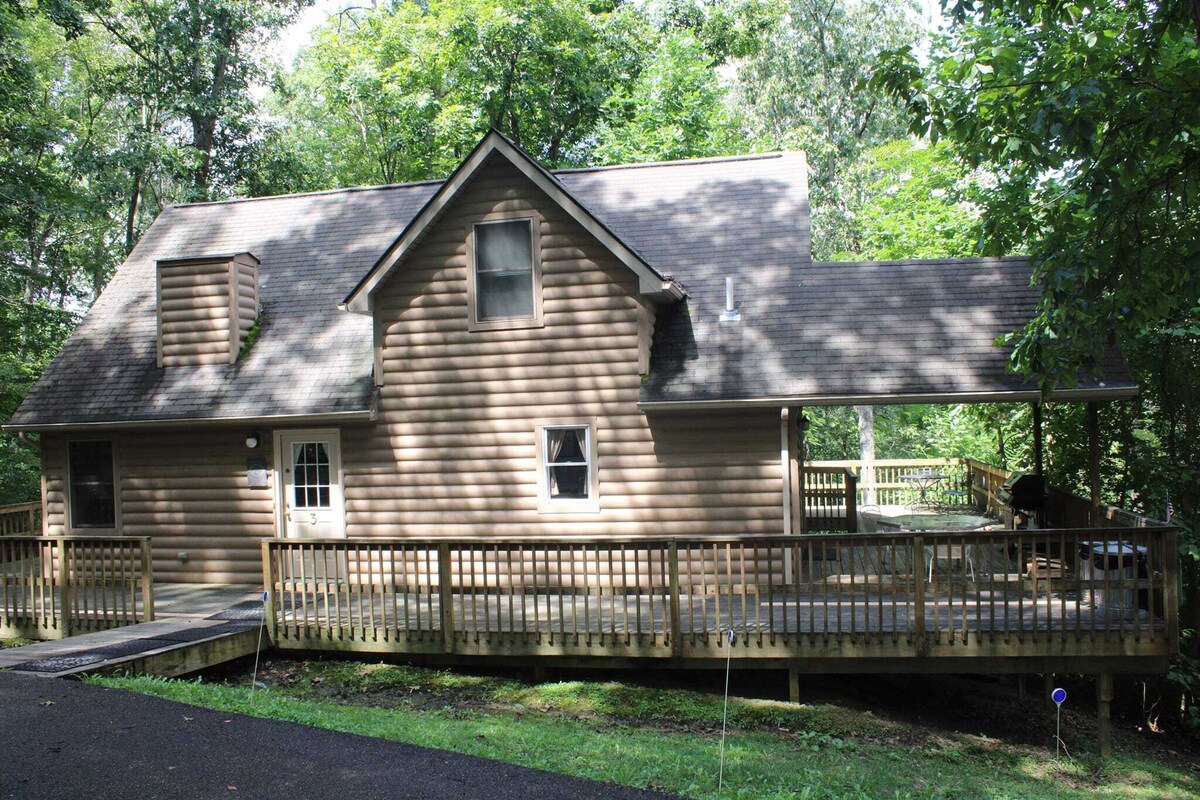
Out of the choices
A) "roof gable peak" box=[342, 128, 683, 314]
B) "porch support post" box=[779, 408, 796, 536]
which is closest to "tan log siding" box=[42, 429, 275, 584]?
"roof gable peak" box=[342, 128, 683, 314]

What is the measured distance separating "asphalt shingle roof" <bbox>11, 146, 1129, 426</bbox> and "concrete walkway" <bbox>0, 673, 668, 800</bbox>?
245 inches

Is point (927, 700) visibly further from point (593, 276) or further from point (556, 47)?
point (556, 47)

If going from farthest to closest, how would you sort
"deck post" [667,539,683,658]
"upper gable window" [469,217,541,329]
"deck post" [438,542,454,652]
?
"upper gable window" [469,217,541,329] < "deck post" [438,542,454,652] < "deck post" [667,539,683,658]

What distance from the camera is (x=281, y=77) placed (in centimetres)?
2577

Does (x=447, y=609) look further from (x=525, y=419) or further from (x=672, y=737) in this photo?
(x=525, y=419)

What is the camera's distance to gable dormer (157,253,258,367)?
14.1 metres

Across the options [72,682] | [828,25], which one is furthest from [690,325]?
[828,25]

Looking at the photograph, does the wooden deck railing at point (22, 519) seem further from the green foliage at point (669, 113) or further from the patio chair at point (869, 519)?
the green foliage at point (669, 113)

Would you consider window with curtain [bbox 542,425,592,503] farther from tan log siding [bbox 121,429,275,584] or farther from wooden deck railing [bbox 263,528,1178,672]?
tan log siding [bbox 121,429,275,584]

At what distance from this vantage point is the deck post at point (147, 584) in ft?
34.2

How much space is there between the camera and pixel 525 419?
12414mm

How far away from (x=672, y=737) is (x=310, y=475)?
24.6 ft

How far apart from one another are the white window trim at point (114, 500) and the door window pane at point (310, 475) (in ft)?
9.60

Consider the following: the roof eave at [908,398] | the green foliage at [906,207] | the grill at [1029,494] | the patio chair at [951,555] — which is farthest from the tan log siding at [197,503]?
the green foliage at [906,207]
